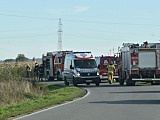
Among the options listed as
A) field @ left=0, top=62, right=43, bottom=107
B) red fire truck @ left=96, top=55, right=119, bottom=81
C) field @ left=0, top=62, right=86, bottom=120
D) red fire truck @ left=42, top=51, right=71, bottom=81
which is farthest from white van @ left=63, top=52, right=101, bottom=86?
red fire truck @ left=42, top=51, right=71, bottom=81

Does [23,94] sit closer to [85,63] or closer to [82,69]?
[82,69]

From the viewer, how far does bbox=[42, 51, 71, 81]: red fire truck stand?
1950 inches

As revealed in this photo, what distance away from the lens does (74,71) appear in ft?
120

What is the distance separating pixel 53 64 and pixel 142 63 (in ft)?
59.6

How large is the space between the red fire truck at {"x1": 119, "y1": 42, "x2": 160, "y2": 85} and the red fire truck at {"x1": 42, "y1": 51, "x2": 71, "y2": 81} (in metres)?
12.9

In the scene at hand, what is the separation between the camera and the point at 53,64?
172 feet

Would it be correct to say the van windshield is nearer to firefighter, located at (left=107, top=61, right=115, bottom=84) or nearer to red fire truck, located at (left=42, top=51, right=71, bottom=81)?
firefighter, located at (left=107, top=61, right=115, bottom=84)

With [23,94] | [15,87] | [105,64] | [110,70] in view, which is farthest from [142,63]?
[15,87]

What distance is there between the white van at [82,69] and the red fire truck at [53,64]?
1079 cm

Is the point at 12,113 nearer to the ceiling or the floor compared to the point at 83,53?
nearer to the floor

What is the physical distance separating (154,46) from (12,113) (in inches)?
845

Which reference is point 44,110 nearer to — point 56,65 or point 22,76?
point 22,76

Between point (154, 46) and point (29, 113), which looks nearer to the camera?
point (29, 113)

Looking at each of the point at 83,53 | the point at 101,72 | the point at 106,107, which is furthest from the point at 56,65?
the point at 106,107
